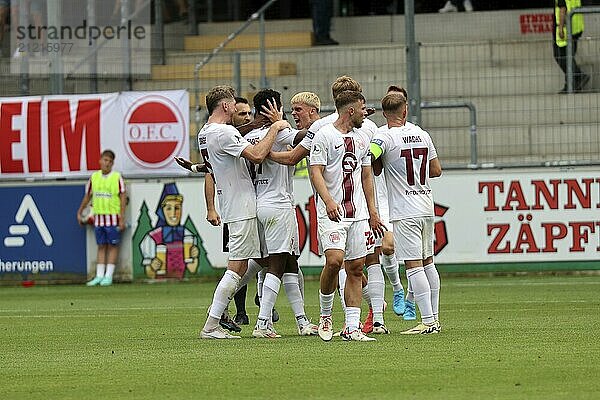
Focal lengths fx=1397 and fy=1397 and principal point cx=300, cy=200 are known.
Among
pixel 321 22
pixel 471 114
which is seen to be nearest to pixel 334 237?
pixel 471 114

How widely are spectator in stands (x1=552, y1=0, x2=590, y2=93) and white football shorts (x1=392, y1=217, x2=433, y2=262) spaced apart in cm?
983

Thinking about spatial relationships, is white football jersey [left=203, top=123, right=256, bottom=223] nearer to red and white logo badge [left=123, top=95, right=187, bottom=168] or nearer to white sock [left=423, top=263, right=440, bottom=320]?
white sock [left=423, top=263, right=440, bottom=320]

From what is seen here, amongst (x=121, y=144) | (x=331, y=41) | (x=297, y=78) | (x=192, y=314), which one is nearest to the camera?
(x=192, y=314)

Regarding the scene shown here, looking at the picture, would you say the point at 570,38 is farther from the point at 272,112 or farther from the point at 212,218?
the point at 272,112

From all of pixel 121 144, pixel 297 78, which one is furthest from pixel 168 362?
pixel 297 78

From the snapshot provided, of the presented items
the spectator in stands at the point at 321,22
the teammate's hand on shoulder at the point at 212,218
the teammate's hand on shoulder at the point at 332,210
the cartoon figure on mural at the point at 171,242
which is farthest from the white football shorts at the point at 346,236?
the spectator in stands at the point at 321,22

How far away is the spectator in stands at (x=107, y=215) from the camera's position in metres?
21.1

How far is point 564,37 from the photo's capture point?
22.2 meters

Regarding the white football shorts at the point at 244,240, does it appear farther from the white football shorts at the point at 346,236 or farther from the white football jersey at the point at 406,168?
the white football jersey at the point at 406,168

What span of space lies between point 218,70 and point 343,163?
40.2 feet

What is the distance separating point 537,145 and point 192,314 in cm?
835

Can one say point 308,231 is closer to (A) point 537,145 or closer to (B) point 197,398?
(A) point 537,145

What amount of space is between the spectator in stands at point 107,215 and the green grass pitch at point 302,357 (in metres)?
4.58

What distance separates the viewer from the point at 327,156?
1147 centimetres
